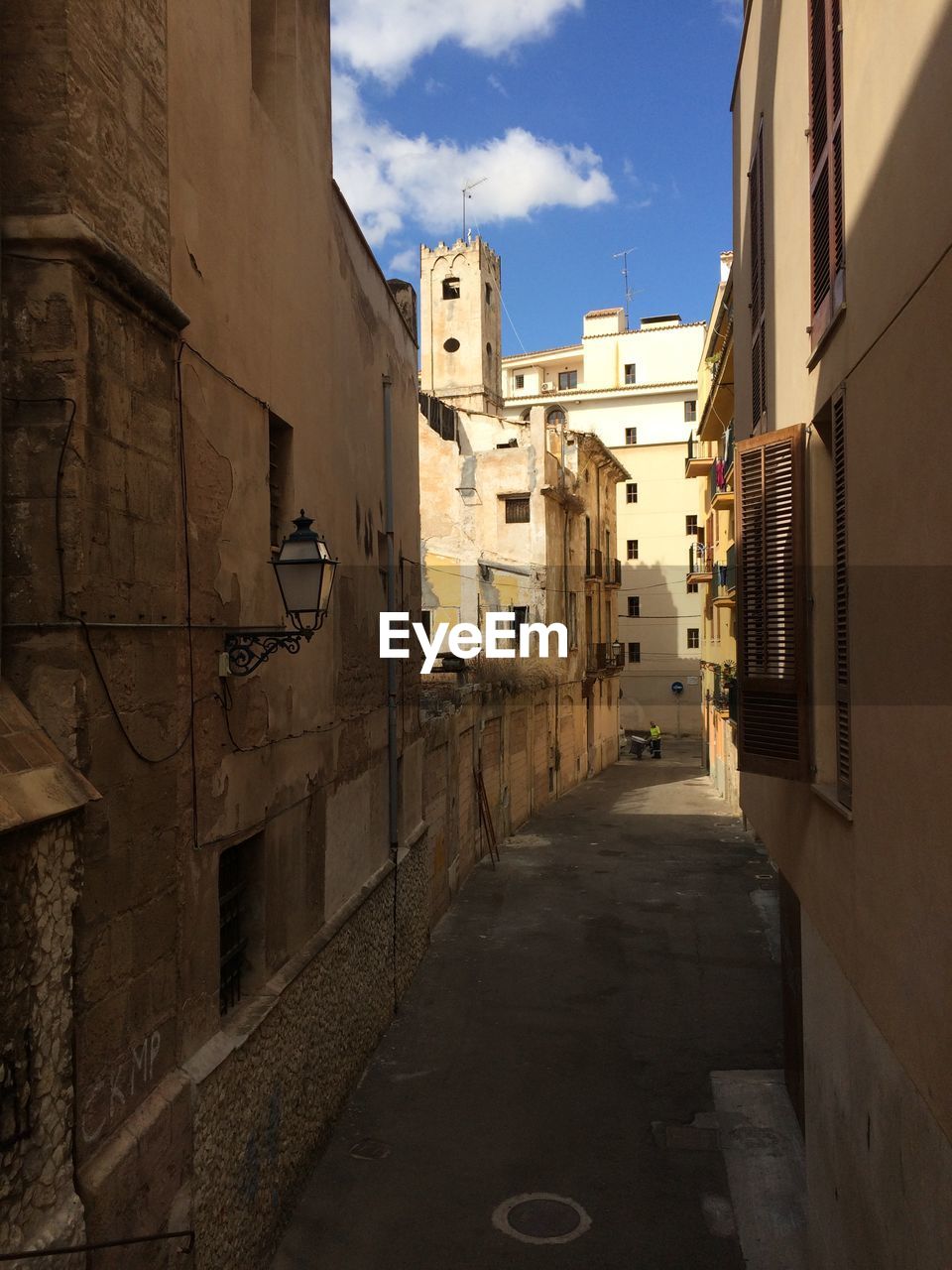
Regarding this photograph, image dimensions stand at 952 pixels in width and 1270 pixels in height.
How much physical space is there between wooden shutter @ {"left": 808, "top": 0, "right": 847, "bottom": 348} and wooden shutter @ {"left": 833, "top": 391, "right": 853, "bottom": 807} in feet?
2.31

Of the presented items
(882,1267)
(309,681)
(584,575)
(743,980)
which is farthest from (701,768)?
(882,1267)

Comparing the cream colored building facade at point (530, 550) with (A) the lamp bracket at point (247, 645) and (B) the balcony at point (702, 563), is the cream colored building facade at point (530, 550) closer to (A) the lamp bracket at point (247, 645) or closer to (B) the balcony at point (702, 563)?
(B) the balcony at point (702, 563)

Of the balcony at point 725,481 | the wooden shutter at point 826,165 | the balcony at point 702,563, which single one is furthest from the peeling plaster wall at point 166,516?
the balcony at point 702,563

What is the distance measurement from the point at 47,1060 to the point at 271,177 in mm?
6576

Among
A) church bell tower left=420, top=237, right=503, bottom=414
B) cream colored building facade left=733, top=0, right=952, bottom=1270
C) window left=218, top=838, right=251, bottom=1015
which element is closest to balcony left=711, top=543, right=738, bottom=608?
cream colored building facade left=733, top=0, right=952, bottom=1270

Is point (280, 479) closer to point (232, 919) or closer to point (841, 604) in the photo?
point (232, 919)

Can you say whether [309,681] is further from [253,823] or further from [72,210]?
[72,210]

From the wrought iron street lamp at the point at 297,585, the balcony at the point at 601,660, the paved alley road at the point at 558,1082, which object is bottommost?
the paved alley road at the point at 558,1082

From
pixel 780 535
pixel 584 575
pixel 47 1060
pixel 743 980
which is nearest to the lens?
pixel 47 1060

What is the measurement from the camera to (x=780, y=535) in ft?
22.5

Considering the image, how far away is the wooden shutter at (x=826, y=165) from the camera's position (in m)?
5.61

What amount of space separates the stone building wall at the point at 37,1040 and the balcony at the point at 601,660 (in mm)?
30954

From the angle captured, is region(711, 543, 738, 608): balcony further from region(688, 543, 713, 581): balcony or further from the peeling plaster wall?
the peeling plaster wall

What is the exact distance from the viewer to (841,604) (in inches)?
223
